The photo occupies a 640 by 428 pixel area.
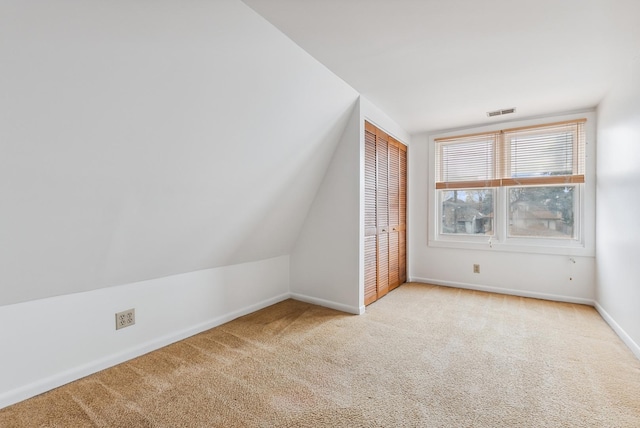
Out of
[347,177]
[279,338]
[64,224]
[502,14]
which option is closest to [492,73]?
[502,14]

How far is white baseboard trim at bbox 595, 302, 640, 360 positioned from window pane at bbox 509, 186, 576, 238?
→ 87cm

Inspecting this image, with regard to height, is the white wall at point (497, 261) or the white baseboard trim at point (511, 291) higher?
the white wall at point (497, 261)

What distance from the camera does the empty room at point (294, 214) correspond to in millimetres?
1420

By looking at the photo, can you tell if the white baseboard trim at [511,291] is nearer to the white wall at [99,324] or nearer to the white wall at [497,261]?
the white wall at [497,261]

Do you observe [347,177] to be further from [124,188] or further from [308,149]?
[124,188]

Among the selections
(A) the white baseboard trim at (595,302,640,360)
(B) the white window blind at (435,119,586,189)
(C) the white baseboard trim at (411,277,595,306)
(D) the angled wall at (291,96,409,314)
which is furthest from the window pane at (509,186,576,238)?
(D) the angled wall at (291,96,409,314)

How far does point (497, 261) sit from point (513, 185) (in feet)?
3.20

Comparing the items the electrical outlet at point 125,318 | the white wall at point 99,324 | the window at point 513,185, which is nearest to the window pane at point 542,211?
the window at point 513,185

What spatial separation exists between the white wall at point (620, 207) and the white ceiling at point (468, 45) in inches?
10.3

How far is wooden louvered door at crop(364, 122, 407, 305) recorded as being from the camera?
126 inches

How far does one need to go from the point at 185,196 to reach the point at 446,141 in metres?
3.49

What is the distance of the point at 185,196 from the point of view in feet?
6.66

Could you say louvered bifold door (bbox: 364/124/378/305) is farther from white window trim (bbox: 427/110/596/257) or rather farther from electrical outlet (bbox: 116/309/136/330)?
electrical outlet (bbox: 116/309/136/330)

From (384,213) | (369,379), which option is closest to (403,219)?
(384,213)
